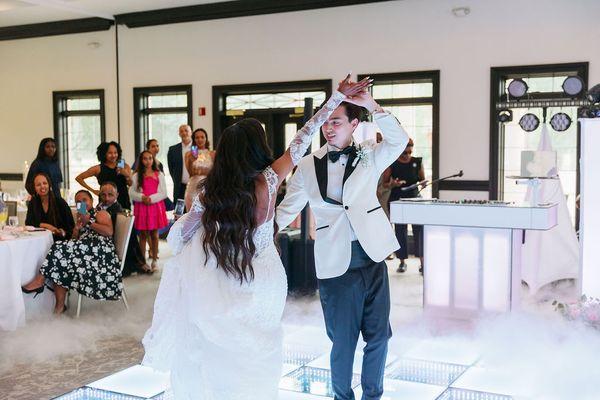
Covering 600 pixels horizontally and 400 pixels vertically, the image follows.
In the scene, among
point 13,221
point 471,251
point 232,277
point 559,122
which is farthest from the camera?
point 559,122

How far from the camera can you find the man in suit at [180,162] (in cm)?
996

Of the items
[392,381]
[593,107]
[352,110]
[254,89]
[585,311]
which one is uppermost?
[254,89]

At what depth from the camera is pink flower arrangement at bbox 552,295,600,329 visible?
5.05 meters

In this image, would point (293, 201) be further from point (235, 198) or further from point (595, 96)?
point (595, 96)

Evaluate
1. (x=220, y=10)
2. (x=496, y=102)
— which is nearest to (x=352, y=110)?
(x=496, y=102)

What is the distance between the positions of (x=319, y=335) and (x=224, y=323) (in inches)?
97.9

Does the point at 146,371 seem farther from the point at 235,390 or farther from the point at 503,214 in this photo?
the point at 503,214

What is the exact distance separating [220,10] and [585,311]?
7.22 m

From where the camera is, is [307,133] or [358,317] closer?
[307,133]

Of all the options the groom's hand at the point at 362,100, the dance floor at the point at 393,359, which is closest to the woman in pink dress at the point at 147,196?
the dance floor at the point at 393,359

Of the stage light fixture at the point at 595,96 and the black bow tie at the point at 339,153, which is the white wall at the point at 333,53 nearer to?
the stage light fixture at the point at 595,96

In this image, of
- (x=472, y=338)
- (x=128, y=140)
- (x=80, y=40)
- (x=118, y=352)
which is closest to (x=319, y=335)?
(x=472, y=338)

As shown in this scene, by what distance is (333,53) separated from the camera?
987 centimetres

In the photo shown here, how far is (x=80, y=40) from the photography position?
12.0m
